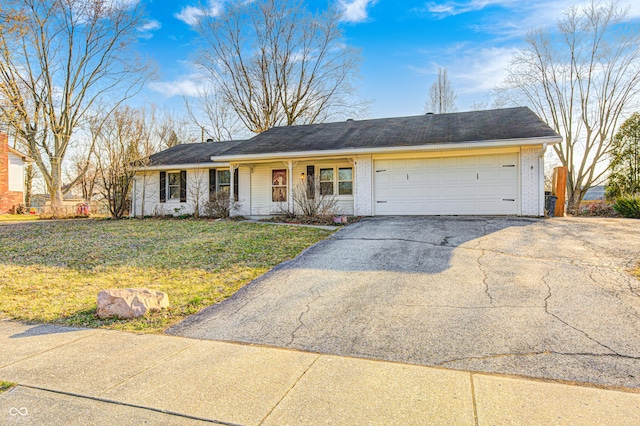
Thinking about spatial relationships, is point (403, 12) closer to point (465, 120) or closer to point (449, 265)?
point (465, 120)

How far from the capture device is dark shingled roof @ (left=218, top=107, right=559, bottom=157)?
11891 millimetres

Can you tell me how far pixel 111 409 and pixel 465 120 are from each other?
14.8 metres

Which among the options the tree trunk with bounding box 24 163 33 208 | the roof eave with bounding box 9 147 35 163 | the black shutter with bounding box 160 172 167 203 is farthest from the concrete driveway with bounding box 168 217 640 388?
the tree trunk with bounding box 24 163 33 208

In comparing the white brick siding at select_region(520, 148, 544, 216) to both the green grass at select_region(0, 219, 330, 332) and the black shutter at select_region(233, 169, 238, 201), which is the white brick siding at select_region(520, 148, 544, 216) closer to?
the green grass at select_region(0, 219, 330, 332)

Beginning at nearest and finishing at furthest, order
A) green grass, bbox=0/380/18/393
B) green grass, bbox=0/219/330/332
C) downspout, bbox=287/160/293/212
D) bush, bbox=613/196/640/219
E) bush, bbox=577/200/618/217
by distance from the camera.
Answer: green grass, bbox=0/380/18/393, green grass, bbox=0/219/330/332, bush, bbox=613/196/640/219, bush, bbox=577/200/618/217, downspout, bbox=287/160/293/212

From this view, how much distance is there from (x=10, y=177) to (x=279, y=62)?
19.2m

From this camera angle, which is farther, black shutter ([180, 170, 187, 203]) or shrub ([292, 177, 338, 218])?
black shutter ([180, 170, 187, 203])

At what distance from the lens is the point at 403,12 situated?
49.8ft

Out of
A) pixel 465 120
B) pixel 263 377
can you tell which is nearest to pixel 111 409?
pixel 263 377

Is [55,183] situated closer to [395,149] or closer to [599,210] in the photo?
[395,149]

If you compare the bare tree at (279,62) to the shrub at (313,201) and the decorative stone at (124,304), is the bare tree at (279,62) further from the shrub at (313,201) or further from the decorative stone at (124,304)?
the decorative stone at (124,304)

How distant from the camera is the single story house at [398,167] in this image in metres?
11.6

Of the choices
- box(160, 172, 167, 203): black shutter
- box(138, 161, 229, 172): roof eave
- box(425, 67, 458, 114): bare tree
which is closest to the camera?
box(138, 161, 229, 172): roof eave

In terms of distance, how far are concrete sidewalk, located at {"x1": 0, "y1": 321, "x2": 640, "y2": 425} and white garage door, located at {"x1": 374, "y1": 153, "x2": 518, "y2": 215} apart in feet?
32.7
